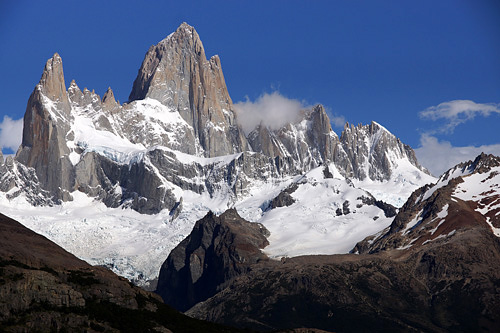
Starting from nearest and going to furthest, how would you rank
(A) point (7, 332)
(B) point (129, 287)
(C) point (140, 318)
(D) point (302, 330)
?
(A) point (7, 332)
(C) point (140, 318)
(B) point (129, 287)
(D) point (302, 330)

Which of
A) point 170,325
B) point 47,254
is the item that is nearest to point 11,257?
point 47,254

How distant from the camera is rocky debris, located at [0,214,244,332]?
15575 centimetres

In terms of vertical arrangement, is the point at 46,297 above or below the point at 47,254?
below

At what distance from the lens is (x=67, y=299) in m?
162

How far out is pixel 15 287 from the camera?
521 ft

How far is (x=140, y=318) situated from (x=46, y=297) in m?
15.9

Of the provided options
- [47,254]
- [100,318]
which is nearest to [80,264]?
[47,254]

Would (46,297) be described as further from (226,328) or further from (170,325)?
(226,328)

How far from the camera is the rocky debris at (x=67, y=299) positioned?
156m

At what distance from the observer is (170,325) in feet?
568

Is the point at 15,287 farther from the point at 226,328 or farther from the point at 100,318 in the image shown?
the point at 226,328

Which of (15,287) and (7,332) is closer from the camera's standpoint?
(7,332)

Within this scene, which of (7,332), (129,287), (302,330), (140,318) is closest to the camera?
(7,332)

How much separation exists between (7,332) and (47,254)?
4285 centimetres
